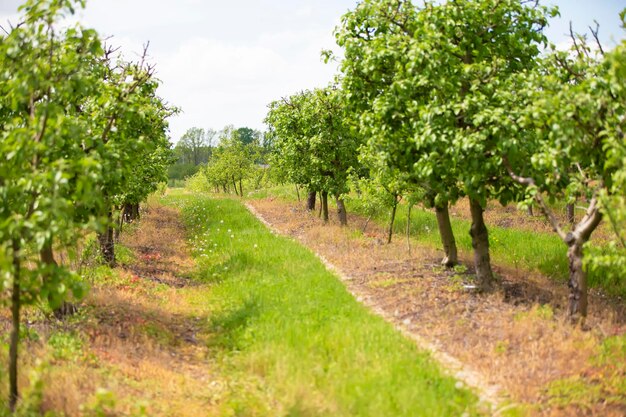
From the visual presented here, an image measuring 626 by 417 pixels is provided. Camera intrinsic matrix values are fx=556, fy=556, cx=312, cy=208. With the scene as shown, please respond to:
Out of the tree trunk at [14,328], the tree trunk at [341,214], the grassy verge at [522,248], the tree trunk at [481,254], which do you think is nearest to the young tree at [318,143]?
the tree trunk at [341,214]

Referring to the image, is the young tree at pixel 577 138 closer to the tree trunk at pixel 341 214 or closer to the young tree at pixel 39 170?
the young tree at pixel 39 170

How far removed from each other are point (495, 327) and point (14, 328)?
8082 mm

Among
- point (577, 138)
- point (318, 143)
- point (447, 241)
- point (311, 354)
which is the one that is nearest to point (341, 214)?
point (318, 143)

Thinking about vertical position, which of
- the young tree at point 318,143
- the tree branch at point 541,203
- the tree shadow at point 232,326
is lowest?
the tree shadow at point 232,326

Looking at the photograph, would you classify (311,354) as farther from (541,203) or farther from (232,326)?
(541,203)

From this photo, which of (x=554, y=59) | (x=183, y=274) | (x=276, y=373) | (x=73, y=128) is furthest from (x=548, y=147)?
(x=183, y=274)

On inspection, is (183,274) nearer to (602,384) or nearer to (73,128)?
(73,128)

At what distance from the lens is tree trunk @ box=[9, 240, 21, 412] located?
6641 millimetres

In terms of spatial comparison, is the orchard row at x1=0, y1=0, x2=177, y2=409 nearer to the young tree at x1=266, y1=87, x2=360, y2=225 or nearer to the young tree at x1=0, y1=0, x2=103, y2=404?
the young tree at x1=0, y1=0, x2=103, y2=404

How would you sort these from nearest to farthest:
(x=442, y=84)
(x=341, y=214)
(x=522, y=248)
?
(x=442, y=84) < (x=522, y=248) < (x=341, y=214)

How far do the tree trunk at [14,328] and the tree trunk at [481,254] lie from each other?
955 cm

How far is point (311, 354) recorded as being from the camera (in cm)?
957

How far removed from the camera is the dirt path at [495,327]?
8109mm

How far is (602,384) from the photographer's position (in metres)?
8.21
